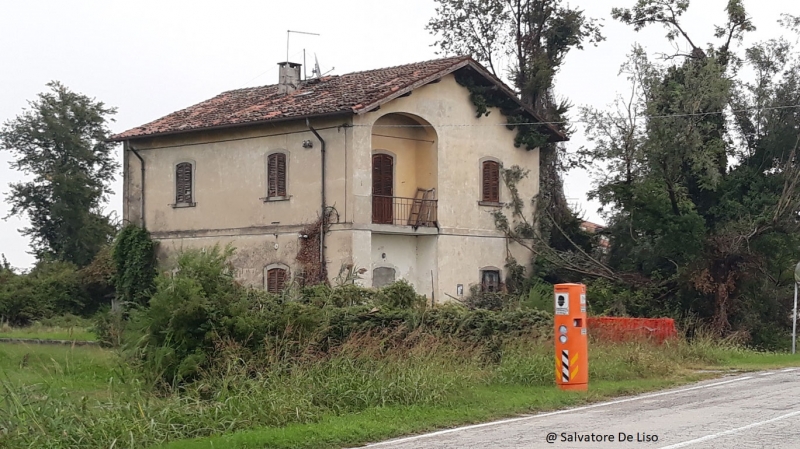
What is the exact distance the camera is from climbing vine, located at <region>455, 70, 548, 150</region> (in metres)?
32.4

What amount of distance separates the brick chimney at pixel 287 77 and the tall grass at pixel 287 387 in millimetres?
17361

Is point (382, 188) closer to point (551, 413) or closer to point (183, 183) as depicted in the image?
point (183, 183)

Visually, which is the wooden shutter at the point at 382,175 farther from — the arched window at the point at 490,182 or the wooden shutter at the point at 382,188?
the arched window at the point at 490,182

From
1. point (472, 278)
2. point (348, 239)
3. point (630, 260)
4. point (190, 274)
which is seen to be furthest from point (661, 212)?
point (190, 274)

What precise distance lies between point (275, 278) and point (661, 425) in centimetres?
1945

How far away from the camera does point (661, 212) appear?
3031 cm

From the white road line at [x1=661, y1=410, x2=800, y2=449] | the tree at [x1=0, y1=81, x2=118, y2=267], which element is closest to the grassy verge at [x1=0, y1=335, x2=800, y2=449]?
the white road line at [x1=661, y1=410, x2=800, y2=449]

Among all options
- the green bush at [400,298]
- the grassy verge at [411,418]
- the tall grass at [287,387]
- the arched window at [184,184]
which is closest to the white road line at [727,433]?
the grassy verge at [411,418]

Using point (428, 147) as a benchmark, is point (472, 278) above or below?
below

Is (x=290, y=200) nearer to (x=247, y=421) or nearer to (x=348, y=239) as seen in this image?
(x=348, y=239)

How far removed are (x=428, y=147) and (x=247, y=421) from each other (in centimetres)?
1954

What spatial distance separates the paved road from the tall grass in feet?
6.12

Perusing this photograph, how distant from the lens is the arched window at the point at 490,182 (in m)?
33.1

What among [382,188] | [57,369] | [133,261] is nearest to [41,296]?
[133,261]
